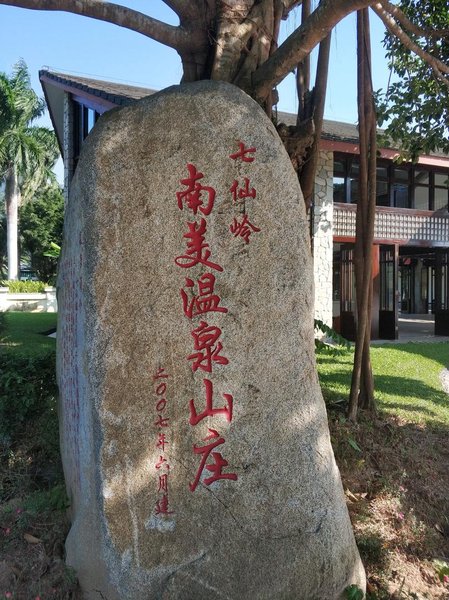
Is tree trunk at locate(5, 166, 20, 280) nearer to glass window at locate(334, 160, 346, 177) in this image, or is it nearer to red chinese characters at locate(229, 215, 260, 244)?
glass window at locate(334, 160, 346, 177)

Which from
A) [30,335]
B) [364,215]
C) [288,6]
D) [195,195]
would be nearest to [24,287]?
[30,335]

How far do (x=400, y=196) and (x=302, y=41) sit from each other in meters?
12.1

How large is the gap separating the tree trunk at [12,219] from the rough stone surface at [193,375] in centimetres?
2568

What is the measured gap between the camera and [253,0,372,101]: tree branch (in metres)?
3.66

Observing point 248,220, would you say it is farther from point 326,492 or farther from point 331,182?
point 331,182

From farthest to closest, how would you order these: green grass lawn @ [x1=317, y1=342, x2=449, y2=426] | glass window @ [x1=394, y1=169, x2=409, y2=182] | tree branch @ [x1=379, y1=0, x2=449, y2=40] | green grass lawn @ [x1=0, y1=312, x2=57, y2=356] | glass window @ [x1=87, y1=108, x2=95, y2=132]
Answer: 1. glass window @ [x1=394, y1=169, x2=409, y2=182]
2. glass window @ [x1=87, y1=108, x2=95, y2=132]
3. green grass lawn @ [x1=0, y1=312, x2=57, y2=356]
4. green grass lawn @ [x1=317, y1=342, x2=449, y2=426]
5. tree branch @ [x1=379, y1=0, x2=449, y2=40]

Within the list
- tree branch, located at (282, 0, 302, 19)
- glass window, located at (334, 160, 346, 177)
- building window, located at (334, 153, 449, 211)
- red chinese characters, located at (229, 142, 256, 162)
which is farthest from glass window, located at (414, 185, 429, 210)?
red chinese characters, located at (229, 142, 256, 162)

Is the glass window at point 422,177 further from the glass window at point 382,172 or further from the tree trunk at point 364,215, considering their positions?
the tree trunk at point 364,215

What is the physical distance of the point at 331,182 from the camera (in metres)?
12.8

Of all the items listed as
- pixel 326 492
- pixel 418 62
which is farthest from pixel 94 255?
pixel 418 62

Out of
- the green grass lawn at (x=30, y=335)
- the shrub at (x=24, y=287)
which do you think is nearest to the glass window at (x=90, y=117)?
the green grass lawn at (x=30, y=335)

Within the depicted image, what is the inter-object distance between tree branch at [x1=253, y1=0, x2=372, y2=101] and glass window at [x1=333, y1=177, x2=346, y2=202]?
9.71 metres

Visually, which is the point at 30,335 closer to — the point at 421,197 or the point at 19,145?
the point at 421,197

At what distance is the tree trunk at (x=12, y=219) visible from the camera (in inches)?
1065
